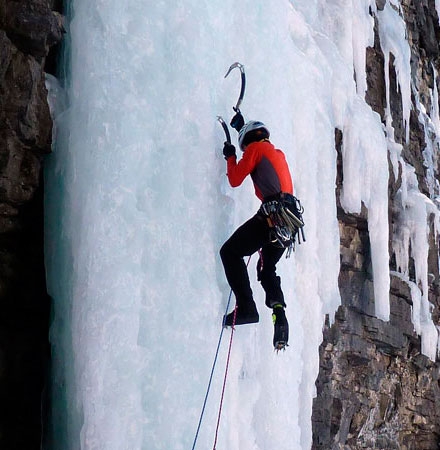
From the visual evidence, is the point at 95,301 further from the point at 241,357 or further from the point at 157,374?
the point at 241,357

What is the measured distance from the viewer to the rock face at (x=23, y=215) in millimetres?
4316

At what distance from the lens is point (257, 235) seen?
4.38m

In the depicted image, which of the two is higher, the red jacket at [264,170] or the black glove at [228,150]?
the black glove at [228,150]

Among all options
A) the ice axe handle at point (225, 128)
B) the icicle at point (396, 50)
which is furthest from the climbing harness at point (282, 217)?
the icicle at point (396, 50)

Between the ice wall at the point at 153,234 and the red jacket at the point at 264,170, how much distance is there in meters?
0.23

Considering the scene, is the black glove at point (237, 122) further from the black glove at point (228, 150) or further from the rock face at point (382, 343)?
the rock face at point (382, 343)

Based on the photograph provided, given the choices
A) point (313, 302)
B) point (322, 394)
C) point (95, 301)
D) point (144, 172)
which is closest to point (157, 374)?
point (95, 301)

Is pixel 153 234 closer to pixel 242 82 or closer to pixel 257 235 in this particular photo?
pixel 257 235

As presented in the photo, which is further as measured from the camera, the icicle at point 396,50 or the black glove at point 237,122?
the icicle at point 396,50

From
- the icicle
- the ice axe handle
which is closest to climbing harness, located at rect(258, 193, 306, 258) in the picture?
the ice axe handle

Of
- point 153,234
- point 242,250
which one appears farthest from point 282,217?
point 153,234

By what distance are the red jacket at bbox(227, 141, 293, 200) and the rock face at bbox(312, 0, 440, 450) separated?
384 cm

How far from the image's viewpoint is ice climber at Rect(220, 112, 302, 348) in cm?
438

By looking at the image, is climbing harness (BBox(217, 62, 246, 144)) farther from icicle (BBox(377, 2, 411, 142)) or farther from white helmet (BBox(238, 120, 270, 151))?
icicle (BBox(377, 2, 411, 142))
